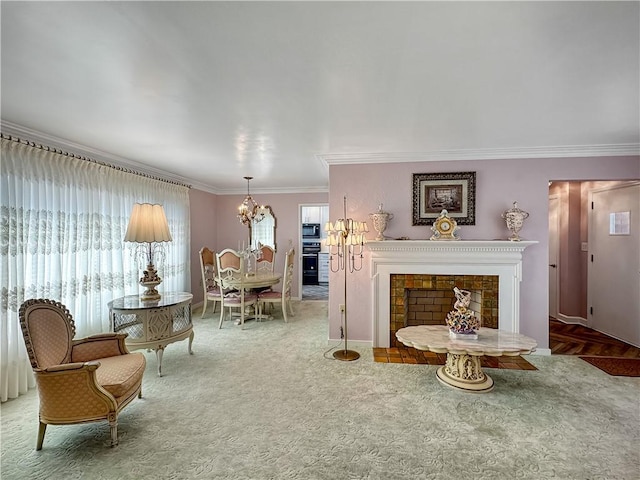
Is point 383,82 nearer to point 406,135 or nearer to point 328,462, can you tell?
point 406,135

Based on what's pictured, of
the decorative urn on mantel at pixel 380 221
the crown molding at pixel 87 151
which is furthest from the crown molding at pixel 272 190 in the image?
the decorative urn on mantel at pixel 380 221

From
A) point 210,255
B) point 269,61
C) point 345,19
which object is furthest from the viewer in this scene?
point 210,255

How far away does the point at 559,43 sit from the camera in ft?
5.34

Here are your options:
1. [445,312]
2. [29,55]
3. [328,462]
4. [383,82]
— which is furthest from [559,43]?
[445,312]

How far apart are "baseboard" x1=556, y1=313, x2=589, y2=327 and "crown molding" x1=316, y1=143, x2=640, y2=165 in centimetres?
260

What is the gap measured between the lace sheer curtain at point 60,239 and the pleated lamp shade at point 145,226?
76 centimetres

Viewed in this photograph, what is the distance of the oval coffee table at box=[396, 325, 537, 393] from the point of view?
269 cm

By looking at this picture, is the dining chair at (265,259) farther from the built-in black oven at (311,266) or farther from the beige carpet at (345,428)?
the beige carpet at (345,428)

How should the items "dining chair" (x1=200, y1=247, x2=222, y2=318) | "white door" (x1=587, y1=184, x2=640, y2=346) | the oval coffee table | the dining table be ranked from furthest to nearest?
1. "dining chair" (x1=200, y1=247, x2=222, y2=318)
2. the dining table
3. "white door" (x1=587, y1=184, x2=640, y2=346)
4. the oval coffee table

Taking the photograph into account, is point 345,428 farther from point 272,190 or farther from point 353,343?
point 272,190

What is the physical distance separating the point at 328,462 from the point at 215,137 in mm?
2962

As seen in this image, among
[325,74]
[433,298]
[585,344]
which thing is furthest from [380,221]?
[585,344]

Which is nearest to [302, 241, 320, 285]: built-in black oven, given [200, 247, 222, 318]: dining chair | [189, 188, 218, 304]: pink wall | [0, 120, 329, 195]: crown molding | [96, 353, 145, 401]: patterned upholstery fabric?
[0, 120, 329, 195]: crown molding

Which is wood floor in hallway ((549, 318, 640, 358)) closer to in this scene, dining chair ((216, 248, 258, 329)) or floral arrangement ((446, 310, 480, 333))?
floral arrangement ((446, 310, 480, 333))
